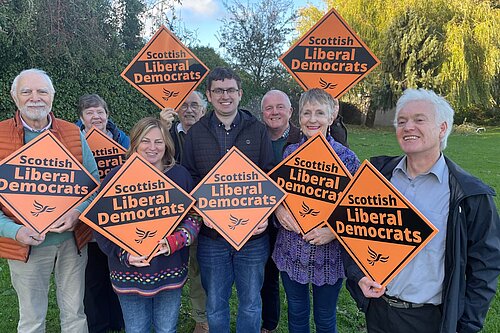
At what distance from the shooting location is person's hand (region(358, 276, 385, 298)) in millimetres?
2344

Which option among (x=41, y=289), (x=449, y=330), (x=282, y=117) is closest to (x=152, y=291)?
(x=41, y=289)

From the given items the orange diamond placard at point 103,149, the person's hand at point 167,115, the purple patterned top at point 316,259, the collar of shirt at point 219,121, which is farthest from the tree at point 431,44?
the purple patterned top at point 316,259

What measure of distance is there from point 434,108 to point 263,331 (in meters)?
2.68

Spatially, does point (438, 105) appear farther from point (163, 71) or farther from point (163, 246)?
point (163, 71)

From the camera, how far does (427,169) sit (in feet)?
7.57

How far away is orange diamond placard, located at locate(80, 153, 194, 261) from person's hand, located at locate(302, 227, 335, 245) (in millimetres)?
869

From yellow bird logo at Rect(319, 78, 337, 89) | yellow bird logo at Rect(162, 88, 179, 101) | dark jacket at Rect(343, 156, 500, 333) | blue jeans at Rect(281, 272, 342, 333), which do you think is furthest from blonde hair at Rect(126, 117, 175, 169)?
dark jacket at Rect(343, 156, 500, 333)

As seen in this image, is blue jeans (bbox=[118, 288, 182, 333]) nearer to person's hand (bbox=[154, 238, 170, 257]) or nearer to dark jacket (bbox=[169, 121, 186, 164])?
person's hand (bbox=[154, 238, 170, 257])

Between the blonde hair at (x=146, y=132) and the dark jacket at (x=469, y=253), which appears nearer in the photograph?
the dark jacket at (x=469, y=253)

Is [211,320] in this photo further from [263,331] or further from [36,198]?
[36,198]

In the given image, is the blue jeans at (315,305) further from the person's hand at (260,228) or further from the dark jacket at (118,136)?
the dark jacket at (118,136)

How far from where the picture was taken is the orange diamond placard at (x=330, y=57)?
11.4 ft

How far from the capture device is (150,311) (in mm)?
2828

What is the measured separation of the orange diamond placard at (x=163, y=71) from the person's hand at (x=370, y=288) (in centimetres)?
229
